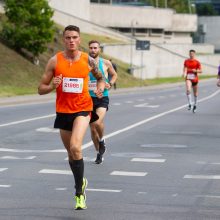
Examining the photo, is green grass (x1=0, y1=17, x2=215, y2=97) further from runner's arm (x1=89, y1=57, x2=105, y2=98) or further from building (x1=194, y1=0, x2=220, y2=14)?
building (x1=194, y1=0, x2=220, y2=14)

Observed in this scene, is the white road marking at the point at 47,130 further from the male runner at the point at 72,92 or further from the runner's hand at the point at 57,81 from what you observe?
the runner's hand at the point at 57,81

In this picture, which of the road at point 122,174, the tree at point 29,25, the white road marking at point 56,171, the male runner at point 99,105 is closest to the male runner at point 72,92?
the road at point 122,174

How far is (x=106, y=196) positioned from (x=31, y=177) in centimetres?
196

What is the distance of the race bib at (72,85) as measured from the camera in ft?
33.3

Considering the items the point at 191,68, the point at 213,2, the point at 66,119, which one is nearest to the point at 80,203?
the point at 66,119

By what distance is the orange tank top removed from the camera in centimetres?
1020

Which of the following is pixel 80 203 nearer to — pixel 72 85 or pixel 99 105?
pixel 72 85

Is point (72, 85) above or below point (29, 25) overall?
above

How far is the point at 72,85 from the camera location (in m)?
10.2

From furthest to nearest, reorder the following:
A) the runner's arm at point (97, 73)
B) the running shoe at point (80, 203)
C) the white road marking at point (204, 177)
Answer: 1. the white road marking at point (204, 177)
2. the runner's arm at point (97, 73)
3. the running shoe at point (80, 203)

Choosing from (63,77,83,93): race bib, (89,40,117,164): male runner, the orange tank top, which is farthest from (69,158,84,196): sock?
(89,40,117,164): male runner

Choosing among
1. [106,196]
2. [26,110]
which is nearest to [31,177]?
[106,196]

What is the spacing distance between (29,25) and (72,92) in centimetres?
4204

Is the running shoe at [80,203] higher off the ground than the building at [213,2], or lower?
higher
